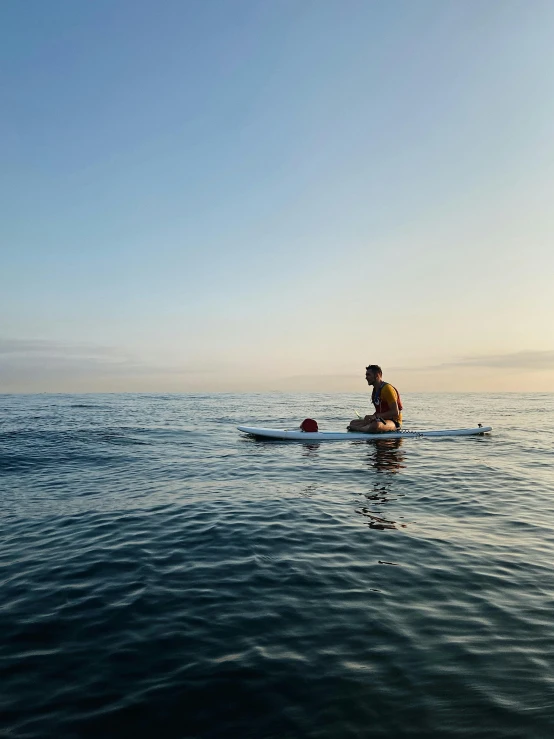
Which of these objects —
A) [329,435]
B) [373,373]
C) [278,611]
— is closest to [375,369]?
[373,373]

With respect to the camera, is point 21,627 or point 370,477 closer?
point 21,627

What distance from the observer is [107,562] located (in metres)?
6.95

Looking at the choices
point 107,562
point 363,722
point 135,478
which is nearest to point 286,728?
point 363,722

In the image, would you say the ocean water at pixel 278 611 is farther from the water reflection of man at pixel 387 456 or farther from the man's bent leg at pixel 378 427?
the man's bent leg at pixel 378 427

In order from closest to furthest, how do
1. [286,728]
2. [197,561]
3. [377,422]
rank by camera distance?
[286,728], [197,561], [377,422]

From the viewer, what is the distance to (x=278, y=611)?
525 cm

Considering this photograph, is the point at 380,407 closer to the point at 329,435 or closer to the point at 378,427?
the point at 378,427

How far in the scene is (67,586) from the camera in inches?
240

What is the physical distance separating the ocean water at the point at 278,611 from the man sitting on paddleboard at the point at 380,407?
7763 mm

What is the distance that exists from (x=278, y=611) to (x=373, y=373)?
592 inches

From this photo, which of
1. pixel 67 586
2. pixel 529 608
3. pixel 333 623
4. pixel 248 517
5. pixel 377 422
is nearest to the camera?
pixel 333 623

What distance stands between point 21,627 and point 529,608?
5.91 m

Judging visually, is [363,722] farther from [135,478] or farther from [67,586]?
[135,478]

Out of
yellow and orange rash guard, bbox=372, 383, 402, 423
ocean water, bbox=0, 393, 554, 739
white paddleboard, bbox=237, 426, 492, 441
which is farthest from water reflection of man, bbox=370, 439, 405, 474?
ocean water, bbox=0, 393, 554, 739
